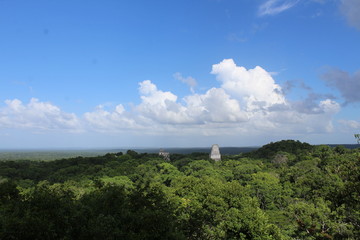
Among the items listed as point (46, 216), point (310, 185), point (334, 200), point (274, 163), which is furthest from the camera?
point (274, 163)

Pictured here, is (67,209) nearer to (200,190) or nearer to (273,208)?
(200,190)

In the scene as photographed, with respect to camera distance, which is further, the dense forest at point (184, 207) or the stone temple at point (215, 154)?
the stone temple at point (215, 154)

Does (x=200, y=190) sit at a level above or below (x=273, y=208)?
above

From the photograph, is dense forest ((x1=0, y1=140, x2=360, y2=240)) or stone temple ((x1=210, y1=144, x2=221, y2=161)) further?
stone temple ((x1=210, y1=144, x2=221, y2=161))

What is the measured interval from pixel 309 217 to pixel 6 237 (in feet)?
111

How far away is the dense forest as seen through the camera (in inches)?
576

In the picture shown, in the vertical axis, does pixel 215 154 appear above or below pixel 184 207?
above

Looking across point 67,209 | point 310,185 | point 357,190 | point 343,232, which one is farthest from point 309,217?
point 67,209

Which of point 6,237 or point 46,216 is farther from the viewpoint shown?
point 46,216

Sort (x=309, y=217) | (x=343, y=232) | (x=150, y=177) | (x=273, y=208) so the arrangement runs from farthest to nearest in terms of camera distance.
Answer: (x=150, y=177) < (x=273, y=208) < (x=309, y=217) < (x=343, y=232)

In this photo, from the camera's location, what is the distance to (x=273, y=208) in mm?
43375

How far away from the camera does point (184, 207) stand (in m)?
35.0

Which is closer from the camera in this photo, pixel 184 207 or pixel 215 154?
pixel 184 207

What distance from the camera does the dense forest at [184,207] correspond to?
14633 millimetres
